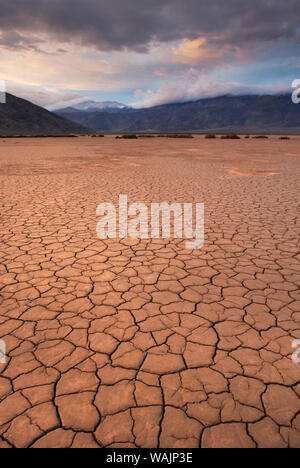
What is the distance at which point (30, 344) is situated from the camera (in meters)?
2.14

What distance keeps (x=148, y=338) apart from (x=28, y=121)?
96.2 m

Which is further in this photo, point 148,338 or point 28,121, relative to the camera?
point 28,121

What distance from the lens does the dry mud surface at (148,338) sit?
156 centimetres

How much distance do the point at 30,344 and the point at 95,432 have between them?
0.89 metres

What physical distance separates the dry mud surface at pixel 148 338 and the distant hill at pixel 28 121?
81.0m

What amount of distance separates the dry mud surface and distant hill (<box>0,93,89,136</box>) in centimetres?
8105

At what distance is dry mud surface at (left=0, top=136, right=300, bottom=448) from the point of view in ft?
5.13

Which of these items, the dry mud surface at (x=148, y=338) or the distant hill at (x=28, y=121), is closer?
the dry mud surface at (x=148, y=338)

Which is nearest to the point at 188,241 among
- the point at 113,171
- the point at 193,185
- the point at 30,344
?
the point at 30,344

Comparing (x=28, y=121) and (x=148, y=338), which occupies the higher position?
(x=28, y=121)

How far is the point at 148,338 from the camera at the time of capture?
2215 mm

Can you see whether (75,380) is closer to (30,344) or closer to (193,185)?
(30,344)

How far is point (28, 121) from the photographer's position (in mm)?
84750

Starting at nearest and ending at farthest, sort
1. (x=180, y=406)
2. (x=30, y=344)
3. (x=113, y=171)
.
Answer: (x=180, y=406) < (x=30, y=344) < (x=113, y=171)
